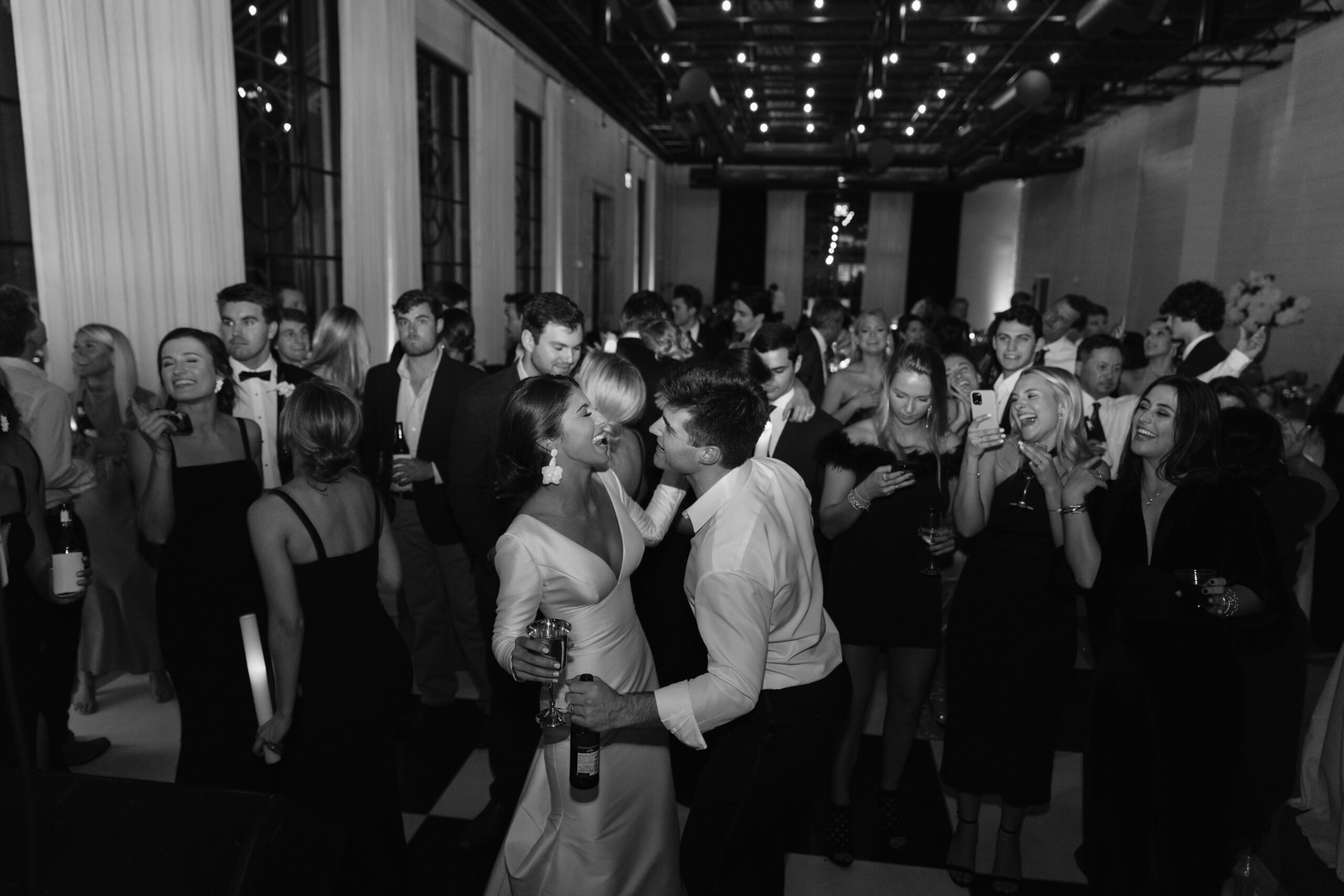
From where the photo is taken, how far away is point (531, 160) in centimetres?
1070

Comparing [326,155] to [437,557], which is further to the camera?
[326,155]

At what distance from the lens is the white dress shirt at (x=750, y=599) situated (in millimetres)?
1646

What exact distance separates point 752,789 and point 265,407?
2548 millimetres

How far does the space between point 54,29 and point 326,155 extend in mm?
2850

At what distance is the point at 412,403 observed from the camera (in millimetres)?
3674

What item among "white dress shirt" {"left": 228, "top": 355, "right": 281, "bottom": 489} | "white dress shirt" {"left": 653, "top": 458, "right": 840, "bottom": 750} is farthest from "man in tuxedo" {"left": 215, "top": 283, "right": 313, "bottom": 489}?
"white dress shirt" {"left": 653, "top": 458, "right": 840, "bottom": 750}

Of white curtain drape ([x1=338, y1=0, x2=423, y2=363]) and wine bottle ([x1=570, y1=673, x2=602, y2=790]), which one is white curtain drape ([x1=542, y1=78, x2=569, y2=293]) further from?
wine bottle ([x1=570, y1=673, x2=602, y2=790])

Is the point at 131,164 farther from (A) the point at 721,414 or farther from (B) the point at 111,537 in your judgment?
(A) the point at 721,414

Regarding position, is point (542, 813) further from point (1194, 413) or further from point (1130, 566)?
point (1194, 413)

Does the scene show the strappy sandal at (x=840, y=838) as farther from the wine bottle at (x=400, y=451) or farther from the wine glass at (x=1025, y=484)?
the wine bottle at (x=400, y=451)

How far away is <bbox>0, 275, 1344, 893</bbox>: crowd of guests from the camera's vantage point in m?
2.15

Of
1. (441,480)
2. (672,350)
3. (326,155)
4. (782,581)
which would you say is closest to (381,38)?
(326,155)

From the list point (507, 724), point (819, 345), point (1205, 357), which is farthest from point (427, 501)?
point (1205, 357)

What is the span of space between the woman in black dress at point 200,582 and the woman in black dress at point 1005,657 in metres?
1.98
